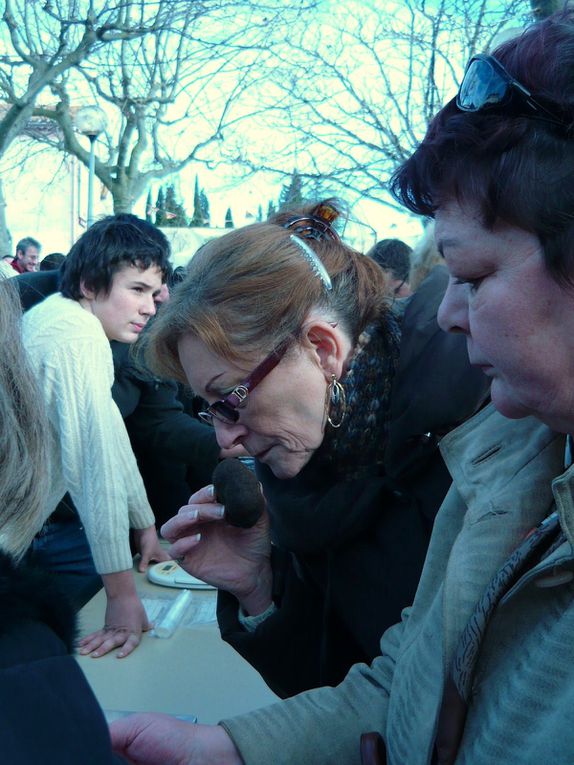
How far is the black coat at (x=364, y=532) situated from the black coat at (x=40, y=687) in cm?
78

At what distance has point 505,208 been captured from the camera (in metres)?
0.93

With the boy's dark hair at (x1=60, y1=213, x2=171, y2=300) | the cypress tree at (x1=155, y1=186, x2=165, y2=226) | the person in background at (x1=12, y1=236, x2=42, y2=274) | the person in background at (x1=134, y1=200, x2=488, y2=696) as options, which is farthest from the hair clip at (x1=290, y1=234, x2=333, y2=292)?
the cypress tree at (x1=155, y1=186, x2=165, y2=226)

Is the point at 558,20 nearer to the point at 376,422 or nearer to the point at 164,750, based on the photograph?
the point at 376,422

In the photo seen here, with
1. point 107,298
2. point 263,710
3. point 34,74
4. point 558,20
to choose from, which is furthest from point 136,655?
point 34,74

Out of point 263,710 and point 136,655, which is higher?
point 263,710

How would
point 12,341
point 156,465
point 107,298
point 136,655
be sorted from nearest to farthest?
point 12,341, point 136,655, point 107,298, point 156,465

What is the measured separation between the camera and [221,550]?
1826 millimetres

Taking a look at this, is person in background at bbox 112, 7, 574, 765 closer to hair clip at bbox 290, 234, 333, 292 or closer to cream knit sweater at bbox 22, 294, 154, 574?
hair clip at bbox 290, 234, 333, 292

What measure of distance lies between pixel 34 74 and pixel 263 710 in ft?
31.7

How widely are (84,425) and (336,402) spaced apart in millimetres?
980

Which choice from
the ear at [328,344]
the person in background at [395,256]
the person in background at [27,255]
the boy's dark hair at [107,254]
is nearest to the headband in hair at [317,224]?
the ear at [328,344]

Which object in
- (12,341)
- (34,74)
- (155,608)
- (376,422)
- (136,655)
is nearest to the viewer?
(12,341)

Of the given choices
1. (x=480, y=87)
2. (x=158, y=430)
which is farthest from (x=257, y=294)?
(x=158, y=430)

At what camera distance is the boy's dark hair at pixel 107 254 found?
2.75 metres
